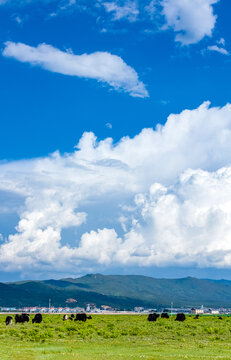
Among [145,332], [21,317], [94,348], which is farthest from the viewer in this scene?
[21,317]

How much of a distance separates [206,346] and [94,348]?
11005 mm

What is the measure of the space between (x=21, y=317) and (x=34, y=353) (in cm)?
4578

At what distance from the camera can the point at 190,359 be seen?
32594 millimetres

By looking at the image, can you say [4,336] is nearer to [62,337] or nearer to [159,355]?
[62,337]

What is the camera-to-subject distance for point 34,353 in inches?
1436

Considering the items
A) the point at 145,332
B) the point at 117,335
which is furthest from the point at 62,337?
the point at 145,332

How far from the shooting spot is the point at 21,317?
79812mm

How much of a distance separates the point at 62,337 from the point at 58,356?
64.3ft

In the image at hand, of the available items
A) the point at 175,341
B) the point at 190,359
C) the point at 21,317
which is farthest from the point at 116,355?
the point at 21,317

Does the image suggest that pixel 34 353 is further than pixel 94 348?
No

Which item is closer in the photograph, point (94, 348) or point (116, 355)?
point (116, 355)

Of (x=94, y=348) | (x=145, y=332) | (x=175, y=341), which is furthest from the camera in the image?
(x=145, y=332)

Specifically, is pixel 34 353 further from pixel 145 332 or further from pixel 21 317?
pixel 21 317

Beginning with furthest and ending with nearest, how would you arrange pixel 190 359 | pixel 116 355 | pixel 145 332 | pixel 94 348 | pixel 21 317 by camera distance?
pixel 21 317 → pixel 145 332 → pixel 94 348 → pixel 116 355 → pixel 190 359
